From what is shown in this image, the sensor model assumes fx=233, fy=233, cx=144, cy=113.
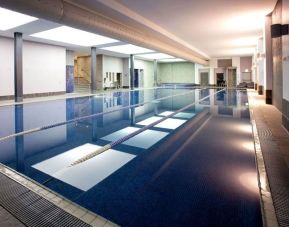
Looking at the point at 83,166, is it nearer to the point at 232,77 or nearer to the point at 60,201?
the point at 60,201

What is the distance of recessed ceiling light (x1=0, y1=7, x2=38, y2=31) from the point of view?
952cm

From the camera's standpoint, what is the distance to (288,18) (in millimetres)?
5539

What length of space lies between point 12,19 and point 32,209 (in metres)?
10.8

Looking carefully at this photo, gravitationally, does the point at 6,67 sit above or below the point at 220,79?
below

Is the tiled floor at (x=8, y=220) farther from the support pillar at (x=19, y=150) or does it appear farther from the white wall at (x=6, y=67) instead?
the white wall at (x=6, y=67)

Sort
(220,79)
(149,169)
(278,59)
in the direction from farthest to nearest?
(220,79), (278,59), (149,169)

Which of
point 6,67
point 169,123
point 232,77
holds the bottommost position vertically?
point 169,123

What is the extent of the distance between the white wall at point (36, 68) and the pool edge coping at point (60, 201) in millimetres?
13927

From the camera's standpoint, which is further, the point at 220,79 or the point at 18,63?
the point at 220,79

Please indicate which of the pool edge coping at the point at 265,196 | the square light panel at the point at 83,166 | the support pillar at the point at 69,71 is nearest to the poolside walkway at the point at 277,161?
the pool edge coping at the point at 265,196

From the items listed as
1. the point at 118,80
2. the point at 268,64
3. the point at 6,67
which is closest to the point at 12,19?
the point at 6,67

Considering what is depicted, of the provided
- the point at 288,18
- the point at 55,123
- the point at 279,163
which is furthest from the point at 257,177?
the point at 55,123

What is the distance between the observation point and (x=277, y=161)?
3.48 metres

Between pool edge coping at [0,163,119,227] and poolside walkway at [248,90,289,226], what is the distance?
156cm
